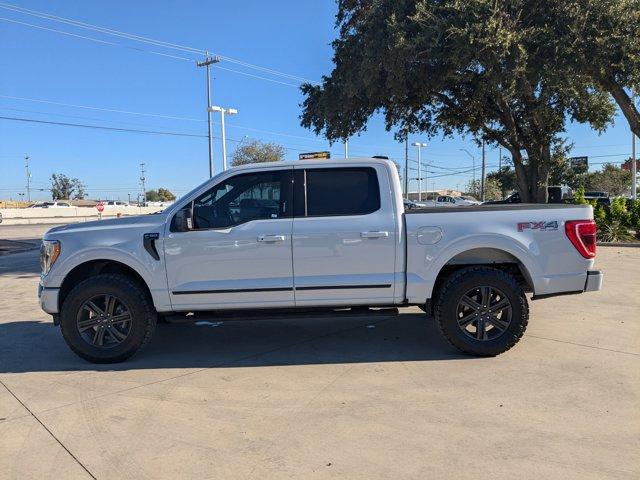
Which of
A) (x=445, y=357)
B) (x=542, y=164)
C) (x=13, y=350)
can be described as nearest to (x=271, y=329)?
(x=445, y=357)

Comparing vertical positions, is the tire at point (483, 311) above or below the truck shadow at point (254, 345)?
above

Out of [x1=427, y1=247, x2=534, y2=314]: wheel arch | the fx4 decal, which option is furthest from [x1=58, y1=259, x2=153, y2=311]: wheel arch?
the fx4 decal

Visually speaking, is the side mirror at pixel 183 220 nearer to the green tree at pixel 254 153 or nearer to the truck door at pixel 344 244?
the truck door at pixel 344 244

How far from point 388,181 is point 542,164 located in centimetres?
1730

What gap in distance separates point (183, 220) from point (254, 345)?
1.77 meters

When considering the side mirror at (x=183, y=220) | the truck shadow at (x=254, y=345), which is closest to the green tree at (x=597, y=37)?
the truck shadow at (x=254, y=345)

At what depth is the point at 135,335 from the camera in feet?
17.5

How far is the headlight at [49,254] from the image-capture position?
17.4 feet

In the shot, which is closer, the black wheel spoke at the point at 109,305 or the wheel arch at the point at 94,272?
the black wheel spoke at the point at 109,305

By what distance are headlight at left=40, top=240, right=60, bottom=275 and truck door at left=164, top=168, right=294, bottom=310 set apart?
1.15m

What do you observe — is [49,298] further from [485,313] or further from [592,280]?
A: [592,280]

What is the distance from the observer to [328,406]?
4223 millimetres

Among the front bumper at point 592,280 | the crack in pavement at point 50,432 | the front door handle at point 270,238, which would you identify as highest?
the front door handle at point 270,238

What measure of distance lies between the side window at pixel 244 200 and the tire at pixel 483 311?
187 cm
